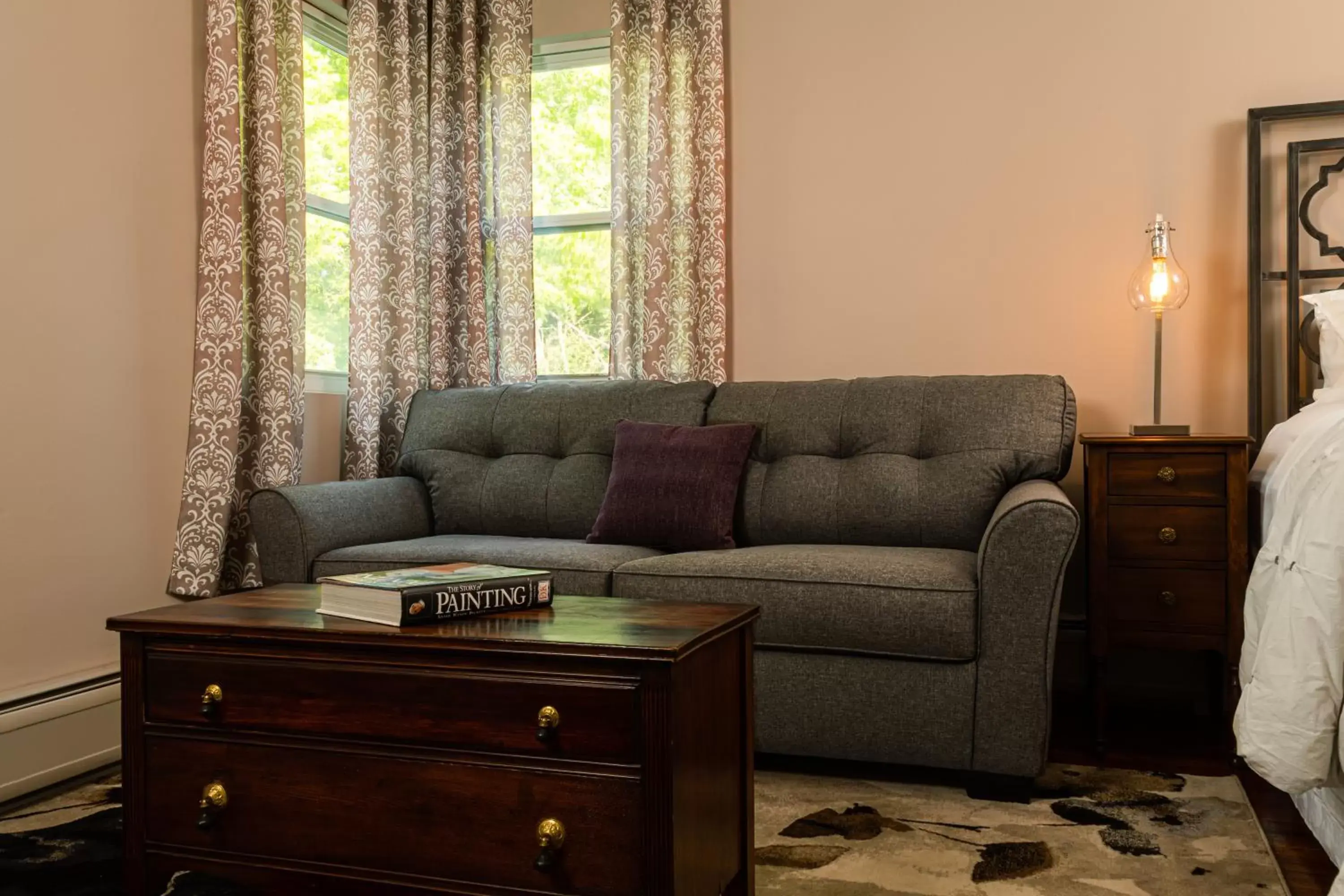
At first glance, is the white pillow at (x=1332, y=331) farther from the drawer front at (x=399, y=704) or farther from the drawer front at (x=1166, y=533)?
the drawer front at (x=399, y=704)

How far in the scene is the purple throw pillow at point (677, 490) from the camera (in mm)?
2678

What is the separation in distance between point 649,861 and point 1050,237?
2508mm

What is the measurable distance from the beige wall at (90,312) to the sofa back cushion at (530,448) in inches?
28.0

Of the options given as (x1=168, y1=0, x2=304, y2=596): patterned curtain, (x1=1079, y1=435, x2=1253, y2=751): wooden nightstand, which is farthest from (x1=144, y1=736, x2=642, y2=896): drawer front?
(x1=1079, y1=435, x2=1253, y2=751): wooden nightstand

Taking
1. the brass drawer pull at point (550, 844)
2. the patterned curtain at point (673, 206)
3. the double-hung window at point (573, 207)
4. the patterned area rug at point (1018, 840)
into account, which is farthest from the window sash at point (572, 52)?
the brass drawer pull at point (550, 844)

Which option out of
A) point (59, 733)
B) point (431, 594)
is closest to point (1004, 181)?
point (431, 594)

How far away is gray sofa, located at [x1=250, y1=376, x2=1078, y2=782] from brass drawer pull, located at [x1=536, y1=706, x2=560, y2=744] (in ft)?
3.16

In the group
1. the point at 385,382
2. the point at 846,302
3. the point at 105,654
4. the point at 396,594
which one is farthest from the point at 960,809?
the point at 385,382

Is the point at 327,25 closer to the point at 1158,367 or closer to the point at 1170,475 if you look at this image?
the point at 1158,367

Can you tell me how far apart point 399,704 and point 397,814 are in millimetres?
144

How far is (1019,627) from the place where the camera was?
6.86ft

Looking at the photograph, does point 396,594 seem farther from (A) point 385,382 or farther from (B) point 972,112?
(B) point 972,112

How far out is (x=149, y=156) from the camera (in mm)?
2686

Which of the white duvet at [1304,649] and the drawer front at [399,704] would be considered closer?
the drawer front at [399,704]
